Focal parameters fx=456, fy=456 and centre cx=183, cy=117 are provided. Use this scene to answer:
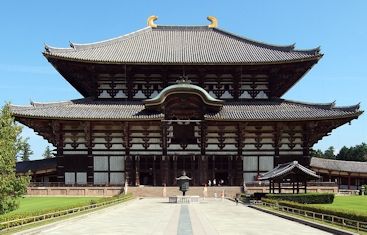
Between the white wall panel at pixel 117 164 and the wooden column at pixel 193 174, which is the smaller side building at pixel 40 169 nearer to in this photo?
the white wall panel at pixel 117 164

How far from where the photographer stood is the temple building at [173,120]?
168 ft

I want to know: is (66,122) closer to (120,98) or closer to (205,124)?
(120,98)

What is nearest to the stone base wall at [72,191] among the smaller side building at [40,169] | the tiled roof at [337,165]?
the smaller side building at [40,169]

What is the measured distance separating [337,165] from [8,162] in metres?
53.9

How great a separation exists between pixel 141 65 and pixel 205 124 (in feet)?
33.9

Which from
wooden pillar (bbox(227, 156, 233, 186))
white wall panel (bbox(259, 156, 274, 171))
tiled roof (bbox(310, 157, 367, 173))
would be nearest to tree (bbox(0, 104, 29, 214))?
wooden pillar (bbox(227, 156, 233, 186))

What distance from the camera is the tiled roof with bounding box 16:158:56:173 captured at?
54.4m

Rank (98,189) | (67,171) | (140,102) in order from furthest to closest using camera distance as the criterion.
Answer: (140,102), (67,171), (98,189)

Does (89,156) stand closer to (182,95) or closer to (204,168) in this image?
(182,95)

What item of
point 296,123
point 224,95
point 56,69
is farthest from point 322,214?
point 56,69

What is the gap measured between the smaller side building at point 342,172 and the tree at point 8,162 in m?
46.7

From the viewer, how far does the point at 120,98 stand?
184ft

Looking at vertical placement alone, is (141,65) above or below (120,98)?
above

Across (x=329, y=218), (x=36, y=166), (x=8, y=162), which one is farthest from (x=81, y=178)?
(x=329, y=218)
